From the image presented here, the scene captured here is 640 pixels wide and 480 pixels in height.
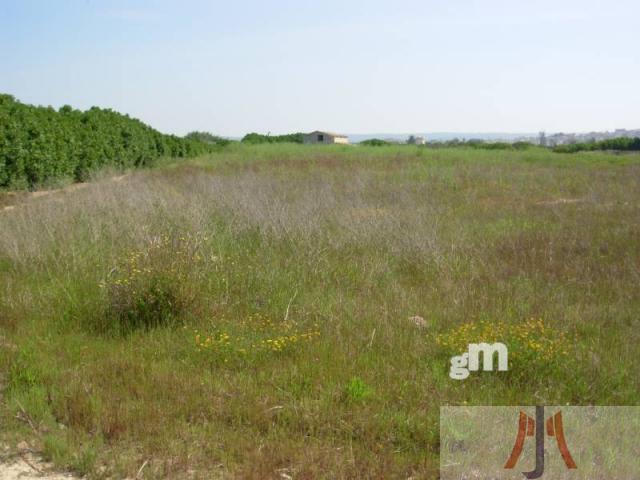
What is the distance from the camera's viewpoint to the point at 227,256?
7617 mm

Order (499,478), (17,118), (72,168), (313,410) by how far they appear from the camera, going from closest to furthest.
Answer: (499,478)
(313,410)
(17,118)
(72,168)

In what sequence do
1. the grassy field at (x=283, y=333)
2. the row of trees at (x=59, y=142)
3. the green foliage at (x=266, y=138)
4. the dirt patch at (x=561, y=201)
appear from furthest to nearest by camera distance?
the green foliage at (x=266, y=138) < the row of trees at (x=59, y=142) < the dirt patch at (x=561, y=201) < the grassy field at (x=283, y=333)

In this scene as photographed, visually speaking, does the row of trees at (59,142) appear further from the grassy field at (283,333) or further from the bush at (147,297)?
the bush at (147,297)

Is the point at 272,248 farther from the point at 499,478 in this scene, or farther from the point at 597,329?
the point at 499,478

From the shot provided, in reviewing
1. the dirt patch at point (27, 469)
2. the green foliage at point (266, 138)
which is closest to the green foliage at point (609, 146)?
the green foliage at point (266, 138)

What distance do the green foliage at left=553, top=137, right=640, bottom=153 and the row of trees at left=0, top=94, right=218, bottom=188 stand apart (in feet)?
113

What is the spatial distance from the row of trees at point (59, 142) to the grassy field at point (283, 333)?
22.7 feet

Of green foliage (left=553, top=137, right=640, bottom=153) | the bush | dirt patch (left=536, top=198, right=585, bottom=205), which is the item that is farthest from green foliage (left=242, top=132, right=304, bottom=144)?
the bush

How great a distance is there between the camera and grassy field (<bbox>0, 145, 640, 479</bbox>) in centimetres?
348

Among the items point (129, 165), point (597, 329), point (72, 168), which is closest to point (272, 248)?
point (597, 329)

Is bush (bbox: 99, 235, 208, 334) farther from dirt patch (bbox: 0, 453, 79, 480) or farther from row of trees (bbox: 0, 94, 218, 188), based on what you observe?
row of trees (bbox: 0, 94, 218, 188)

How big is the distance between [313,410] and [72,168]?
18.0m

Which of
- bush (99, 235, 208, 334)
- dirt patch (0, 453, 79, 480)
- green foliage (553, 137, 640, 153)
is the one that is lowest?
dirt patch (0, 453, 79, 480)

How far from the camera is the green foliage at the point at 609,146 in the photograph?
47472mm
